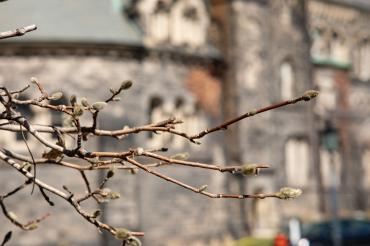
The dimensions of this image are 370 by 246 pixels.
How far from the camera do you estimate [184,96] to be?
2127cm

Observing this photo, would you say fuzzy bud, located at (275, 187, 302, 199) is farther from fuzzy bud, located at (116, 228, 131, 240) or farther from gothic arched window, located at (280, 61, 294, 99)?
gothic arched window, located at (280, 61, 294, 99)

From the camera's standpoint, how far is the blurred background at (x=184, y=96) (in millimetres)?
19078

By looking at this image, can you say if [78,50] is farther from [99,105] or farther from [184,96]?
[99,105]

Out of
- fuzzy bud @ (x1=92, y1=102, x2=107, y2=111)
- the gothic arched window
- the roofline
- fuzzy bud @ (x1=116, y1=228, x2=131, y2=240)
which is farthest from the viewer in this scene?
the gothic arched window

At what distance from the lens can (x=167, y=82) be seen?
68.5ft

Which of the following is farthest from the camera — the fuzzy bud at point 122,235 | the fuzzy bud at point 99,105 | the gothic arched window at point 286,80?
the gothic arched window at point 286,80

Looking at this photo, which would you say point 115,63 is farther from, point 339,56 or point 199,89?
point 339,56

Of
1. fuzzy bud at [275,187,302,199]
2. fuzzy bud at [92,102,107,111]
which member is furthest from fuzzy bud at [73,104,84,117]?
fuzzy bud at [275,187,302,199]

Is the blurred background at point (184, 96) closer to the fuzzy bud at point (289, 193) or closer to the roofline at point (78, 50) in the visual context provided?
the roofline at point (78, 50)

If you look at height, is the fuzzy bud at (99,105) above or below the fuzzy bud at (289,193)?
above

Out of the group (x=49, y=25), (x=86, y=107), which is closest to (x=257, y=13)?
(x=49, y=25)

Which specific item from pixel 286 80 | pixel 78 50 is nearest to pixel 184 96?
pixel 78 50

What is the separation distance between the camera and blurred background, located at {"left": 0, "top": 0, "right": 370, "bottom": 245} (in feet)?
62.6

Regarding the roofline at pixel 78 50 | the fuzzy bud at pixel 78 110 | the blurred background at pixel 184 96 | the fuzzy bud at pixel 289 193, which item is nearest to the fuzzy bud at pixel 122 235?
the fuzzy bud at pixel 78 110
